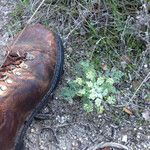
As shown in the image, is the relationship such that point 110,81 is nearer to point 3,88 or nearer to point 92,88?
point 92,88

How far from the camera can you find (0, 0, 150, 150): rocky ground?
6.97 feet

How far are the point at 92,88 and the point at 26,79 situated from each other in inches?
11.7

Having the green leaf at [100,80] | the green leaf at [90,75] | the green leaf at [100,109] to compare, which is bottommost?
Result: the green leaf at [100,109]

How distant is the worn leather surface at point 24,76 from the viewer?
6.57 feet

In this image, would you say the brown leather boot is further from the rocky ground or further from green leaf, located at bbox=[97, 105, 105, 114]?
green leaf, located at bbox=[97, 105, 105, 114]

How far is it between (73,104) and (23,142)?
0.95 ft

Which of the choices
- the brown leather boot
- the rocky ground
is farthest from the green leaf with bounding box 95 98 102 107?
the brown leather boot

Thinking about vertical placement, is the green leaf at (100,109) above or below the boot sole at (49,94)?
below

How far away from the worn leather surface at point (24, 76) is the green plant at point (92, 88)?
13cm

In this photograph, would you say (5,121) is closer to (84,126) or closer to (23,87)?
(23,87)

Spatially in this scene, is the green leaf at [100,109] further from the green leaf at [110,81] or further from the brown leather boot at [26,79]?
the brown leather boot at [26,79]

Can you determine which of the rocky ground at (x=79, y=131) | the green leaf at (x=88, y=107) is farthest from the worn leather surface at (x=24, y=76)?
the green leaf at (x=88, y=107)

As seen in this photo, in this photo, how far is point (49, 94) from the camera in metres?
2.19

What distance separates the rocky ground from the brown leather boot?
0.07 metres
